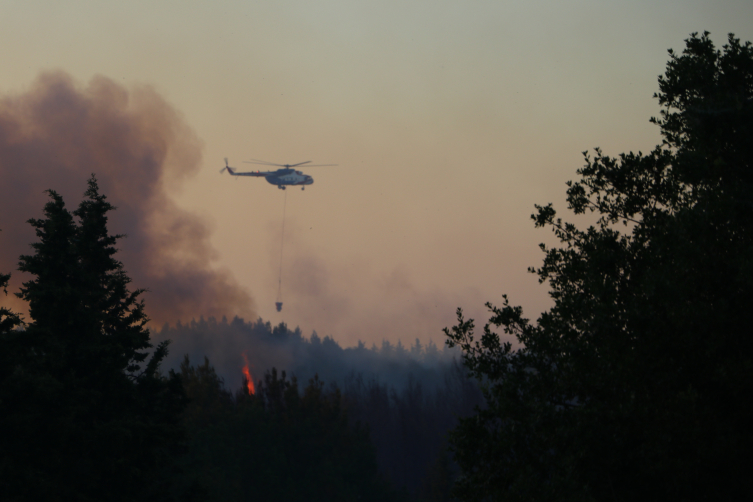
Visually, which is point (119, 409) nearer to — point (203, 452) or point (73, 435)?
point (73, 435)

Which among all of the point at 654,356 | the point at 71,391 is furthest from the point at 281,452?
the point at 654,356

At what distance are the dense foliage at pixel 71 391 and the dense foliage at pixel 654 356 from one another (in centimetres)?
1578

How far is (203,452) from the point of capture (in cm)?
5450

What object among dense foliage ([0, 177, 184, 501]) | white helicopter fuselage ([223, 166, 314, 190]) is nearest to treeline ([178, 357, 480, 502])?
dense foliage ([0, 177, 184, 501])

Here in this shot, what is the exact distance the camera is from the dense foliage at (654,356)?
13547mm

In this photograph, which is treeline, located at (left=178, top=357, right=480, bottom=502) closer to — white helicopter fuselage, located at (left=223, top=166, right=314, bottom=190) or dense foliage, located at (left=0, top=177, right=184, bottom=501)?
dense foliage, located at (left=0, top=177, right=184, bottom=501)

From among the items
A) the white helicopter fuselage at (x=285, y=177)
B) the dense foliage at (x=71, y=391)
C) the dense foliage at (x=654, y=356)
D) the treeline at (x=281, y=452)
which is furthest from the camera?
the white helicopter fuselage at (x=285, y=177)

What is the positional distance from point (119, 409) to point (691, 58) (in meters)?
26.8

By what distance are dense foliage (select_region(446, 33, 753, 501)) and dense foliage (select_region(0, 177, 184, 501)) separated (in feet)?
51.8

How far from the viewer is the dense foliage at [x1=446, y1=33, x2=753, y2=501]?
44.4 feet

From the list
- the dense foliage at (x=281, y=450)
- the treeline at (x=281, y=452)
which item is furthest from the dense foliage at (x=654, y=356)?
the dense foliage at (x=281, y=450)

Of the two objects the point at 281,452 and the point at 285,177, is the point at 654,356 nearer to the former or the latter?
the point at 281,452

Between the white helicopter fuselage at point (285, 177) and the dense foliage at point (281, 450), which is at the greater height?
the white helicopter fuselage at point (285, 177)

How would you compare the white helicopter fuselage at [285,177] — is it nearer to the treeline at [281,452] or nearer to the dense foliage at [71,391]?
the treeline at [281,452]
